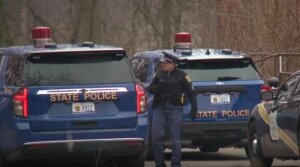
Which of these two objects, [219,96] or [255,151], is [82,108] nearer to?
[255,151]

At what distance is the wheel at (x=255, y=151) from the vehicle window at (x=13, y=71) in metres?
3.52

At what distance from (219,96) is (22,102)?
147 inches

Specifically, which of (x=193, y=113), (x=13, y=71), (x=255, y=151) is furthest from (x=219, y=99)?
(x=13, y=71)

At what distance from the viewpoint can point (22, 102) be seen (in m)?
11.4

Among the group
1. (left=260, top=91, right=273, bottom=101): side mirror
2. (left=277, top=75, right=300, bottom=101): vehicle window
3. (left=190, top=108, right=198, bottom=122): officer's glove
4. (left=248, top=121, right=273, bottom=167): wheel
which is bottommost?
(left=248, top=121, right=273, bottom=167): wheel

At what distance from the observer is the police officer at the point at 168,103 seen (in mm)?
12664

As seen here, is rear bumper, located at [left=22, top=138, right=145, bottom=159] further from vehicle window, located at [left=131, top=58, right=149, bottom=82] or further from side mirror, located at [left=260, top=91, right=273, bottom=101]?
vehicle window, located at [left=131, top=58, right=149, bottom=82]

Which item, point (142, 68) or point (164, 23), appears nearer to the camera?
point (142, 68)

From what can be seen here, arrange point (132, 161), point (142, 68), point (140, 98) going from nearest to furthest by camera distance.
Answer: point (140, 98) < point (132, 161) < point (142, 68)

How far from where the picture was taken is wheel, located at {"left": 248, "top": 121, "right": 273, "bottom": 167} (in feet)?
43.2

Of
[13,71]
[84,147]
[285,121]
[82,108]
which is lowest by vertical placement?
[84,147]

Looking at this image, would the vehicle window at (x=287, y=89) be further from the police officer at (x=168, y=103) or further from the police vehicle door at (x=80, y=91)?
the police vehicle door at (x=80, y=91)

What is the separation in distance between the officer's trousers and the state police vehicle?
118 cm

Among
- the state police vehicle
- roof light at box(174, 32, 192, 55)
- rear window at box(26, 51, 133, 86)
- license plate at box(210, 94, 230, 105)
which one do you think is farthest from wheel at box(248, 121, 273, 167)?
rear window at box(26, 51, 133, 86)
